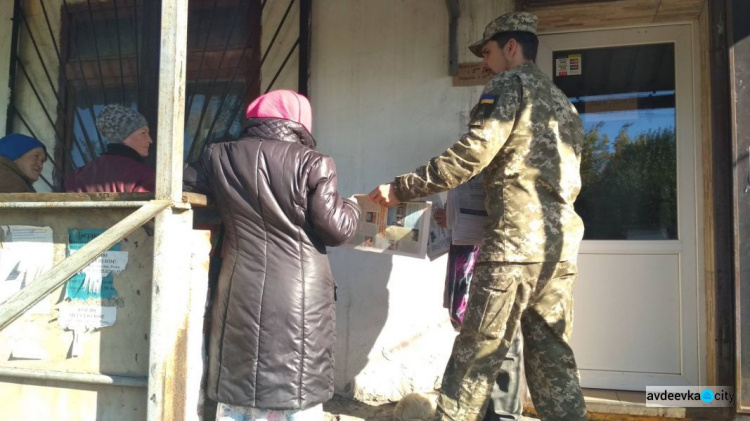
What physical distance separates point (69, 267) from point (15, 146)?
184 centimetres

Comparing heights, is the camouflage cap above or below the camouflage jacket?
above

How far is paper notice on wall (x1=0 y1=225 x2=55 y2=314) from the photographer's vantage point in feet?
6.61

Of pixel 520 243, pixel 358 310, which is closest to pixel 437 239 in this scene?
pixel 520 243

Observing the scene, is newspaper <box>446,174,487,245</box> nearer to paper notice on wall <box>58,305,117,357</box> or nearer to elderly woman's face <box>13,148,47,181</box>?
paper notice on wall <box>58,305,117,357</box>

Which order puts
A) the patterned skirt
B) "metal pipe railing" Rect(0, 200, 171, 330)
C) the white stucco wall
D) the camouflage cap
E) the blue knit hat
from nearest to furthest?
"metal pipe railing" Rect(0, 200, 171, 330), the camouflage cap, the patterned skirt, the blue knit hat, the white stucco wall

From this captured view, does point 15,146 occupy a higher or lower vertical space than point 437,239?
higher

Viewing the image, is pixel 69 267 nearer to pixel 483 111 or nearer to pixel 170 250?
pixel 170 250

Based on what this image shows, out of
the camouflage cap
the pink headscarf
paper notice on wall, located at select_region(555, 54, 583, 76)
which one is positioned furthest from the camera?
paper notice on wall, located at select_region(555, 54, 583, 76)

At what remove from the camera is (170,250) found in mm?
1894

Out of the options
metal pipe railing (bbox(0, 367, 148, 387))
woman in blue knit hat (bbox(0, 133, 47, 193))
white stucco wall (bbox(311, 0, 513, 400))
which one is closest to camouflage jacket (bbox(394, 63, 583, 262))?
white stucco wall (bbox(311, 0, 513, 400))

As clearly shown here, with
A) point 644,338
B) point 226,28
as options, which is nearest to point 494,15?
point 226,28

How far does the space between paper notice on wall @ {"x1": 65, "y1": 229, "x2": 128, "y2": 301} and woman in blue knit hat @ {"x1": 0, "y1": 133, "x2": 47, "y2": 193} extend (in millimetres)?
1145

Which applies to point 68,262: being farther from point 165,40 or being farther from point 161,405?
point 165,40

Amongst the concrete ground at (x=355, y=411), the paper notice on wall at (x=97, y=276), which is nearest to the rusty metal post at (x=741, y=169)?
the concrete ground at (x=355, y=411)
